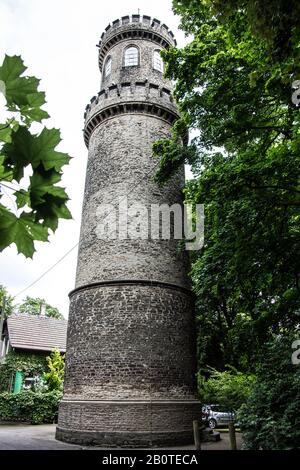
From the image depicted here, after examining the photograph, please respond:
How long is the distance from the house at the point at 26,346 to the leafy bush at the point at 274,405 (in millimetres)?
16691

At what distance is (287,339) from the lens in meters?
10.0

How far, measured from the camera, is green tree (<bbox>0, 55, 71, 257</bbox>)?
128 cm

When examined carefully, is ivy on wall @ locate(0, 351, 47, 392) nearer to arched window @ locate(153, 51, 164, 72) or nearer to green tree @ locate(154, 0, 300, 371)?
green tree @ locate(154, 0, 300, 371)

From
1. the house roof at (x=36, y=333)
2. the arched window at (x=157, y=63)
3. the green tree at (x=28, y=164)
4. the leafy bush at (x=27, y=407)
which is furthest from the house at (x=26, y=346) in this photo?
the green tree at (x=28, y=164)

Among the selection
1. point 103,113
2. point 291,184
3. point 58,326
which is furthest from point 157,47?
point 58,326

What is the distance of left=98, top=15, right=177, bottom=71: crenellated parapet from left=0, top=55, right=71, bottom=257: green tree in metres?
20.6

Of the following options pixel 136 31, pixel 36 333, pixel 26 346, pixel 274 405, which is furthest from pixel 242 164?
pixel 36 333

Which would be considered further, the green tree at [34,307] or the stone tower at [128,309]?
the green tree at [34,307]

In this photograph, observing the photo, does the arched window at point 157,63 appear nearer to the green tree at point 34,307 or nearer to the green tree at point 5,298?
the green tree at point 5,298

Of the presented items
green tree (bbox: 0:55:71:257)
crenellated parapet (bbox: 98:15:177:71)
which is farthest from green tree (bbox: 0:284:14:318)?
crenellated parapet (bbox: 98:15:177:71)

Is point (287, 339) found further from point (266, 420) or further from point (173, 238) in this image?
point (173, 238)

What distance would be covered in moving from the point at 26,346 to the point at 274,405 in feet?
58.7

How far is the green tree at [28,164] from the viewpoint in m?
1.28

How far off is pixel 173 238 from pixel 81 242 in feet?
12.4
